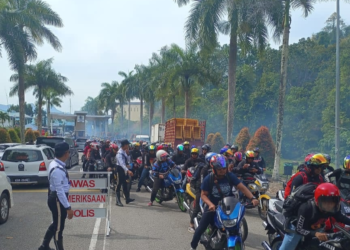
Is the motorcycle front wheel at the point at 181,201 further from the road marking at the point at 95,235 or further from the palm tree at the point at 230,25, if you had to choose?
the palm tree at the point at 230,25

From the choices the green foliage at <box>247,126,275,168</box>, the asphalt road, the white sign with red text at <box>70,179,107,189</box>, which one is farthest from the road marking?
the green foliage at <box>247,126,275,168</box>

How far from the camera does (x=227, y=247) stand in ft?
17.9

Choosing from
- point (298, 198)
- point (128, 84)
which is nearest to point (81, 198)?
point (298, 198)

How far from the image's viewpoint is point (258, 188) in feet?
33.2

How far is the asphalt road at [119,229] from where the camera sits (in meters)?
7.38

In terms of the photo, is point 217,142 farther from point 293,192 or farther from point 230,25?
point 293,192

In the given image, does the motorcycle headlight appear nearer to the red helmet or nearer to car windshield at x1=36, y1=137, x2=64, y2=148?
the red helmet

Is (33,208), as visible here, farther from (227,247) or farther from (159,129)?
(159,129)

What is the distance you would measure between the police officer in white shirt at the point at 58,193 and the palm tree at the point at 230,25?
15840 mm

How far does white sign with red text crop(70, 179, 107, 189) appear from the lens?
24.9ft

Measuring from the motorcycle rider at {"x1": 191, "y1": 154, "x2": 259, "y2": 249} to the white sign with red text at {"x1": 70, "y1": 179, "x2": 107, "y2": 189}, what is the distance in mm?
2537

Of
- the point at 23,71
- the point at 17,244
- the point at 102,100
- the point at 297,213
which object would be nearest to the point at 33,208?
the point at 17,244

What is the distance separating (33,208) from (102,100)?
56.2 m

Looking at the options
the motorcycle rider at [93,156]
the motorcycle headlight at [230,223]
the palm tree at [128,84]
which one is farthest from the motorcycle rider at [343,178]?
the palm tree at [128,84]
